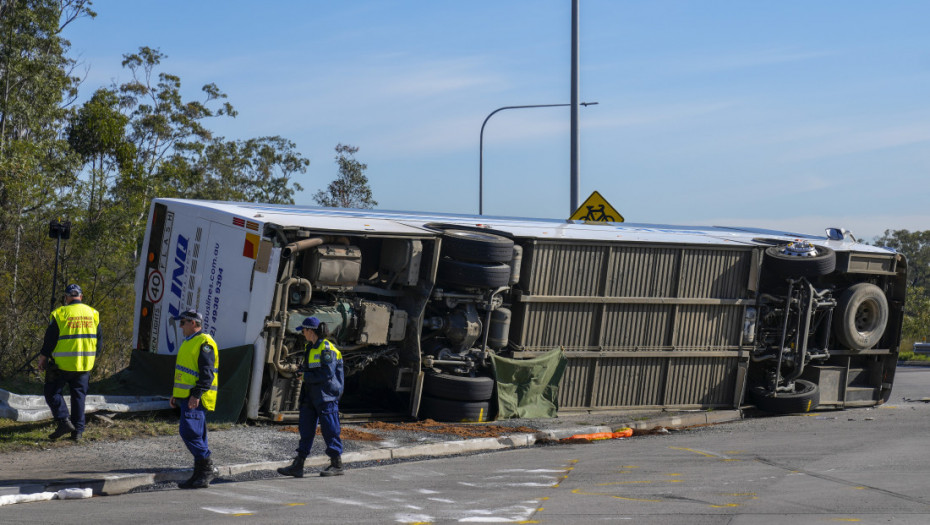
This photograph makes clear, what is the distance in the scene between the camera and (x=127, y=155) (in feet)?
87.8

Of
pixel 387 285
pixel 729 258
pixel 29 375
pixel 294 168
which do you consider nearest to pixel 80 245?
pixel 29 375

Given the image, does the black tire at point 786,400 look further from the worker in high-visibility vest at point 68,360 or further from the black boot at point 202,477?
the worker in high-visibility vest at point 68,360

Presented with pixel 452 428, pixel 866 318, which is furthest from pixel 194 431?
pixel 866 318

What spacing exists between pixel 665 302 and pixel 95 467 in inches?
303

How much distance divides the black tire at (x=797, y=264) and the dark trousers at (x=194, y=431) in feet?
28.5

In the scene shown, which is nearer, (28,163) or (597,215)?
(597,215)

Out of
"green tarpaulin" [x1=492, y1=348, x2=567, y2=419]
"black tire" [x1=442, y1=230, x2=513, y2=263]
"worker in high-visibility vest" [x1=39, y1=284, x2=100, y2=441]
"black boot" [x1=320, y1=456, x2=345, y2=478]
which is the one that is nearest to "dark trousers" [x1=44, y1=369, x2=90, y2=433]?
"worker in high-visibility vest" [x1=39, y1=284, x2=100, y2=441]

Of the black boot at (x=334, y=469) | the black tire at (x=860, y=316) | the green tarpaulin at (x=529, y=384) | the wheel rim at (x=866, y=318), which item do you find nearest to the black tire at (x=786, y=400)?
the black tire at (x=860, y=316)

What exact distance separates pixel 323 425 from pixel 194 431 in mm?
1225

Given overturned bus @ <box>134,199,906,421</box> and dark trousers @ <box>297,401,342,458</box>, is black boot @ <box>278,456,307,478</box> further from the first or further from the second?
overturned bus @ <box>134,199,906,421</box>

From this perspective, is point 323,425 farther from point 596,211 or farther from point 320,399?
point 596,211

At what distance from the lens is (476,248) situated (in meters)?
11.6

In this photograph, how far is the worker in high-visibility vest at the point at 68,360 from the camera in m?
9.36

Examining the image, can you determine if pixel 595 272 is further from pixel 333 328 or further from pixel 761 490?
pixel 761 490
